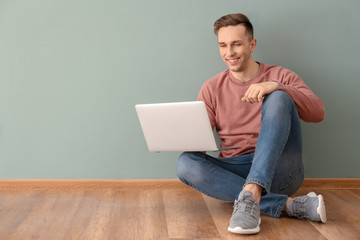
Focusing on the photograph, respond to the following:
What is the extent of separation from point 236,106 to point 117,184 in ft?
2.60

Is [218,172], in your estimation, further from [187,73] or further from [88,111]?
[88,111]

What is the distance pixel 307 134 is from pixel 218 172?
0.79 meters

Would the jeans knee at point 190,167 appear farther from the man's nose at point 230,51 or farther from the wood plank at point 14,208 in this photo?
the wood plank at point 14,208

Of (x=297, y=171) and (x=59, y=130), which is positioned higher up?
(x=59, y=130)

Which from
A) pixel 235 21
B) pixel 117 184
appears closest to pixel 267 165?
pixel 235 21

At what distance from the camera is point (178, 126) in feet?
5.80

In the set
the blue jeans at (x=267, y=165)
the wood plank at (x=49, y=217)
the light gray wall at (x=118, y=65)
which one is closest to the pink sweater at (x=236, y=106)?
the blue jeans at (x=267, y=165)

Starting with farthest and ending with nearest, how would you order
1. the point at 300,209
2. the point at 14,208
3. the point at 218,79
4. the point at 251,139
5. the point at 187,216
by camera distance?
the point at 218,79
the point at 251,139
the point at 14,208
the point at 187,216
the point at 300,209

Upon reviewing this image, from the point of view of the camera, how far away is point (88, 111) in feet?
7.81

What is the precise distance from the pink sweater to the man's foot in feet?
1.23

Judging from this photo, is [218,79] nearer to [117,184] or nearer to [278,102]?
[278,102]

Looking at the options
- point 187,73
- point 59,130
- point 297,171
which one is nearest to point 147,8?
point 187,73

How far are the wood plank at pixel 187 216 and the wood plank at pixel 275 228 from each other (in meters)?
0.03

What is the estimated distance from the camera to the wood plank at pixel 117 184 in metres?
2.37
